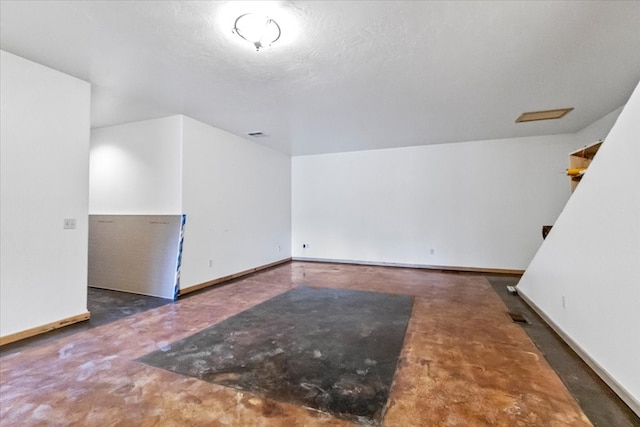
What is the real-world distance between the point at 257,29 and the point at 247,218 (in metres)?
3.87

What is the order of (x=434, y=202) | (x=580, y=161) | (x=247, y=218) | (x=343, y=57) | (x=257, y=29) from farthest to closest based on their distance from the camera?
1. (x=434, y=202)
2. (x=247, y=218)
3. (x=580, y=161)
4. (x=343, y=57)
5. (x=257, y=29)

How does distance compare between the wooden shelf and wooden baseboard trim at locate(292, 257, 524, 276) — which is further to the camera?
wooden baseboard trim at locate(292, 257, 524, 276)

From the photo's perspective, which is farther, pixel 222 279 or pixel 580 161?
pixel 222 279

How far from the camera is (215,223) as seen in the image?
484 cm

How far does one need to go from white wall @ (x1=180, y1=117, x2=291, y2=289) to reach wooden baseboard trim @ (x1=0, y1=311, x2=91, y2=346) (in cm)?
121

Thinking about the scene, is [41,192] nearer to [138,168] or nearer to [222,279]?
[138,168]

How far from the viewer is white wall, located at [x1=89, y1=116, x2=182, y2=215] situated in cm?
429

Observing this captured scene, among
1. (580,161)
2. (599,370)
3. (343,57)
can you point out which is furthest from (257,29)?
(580,161)

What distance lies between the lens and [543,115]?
4.32 m

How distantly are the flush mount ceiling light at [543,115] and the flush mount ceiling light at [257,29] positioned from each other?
12.8 ft

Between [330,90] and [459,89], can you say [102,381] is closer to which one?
[330,90]

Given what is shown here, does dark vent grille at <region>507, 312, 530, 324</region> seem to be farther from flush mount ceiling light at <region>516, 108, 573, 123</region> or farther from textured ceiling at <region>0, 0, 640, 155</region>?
flush mount ceiling light at <region>516, 108, 573, 123</region>

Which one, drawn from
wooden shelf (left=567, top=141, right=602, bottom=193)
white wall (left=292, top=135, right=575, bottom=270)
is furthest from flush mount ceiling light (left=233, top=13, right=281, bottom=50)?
white wall (left=292, top=135, right=575, bottom=270)

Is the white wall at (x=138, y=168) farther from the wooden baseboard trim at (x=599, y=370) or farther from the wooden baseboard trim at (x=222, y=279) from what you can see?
the wooden baseboard trim at (x=599, y=370)
